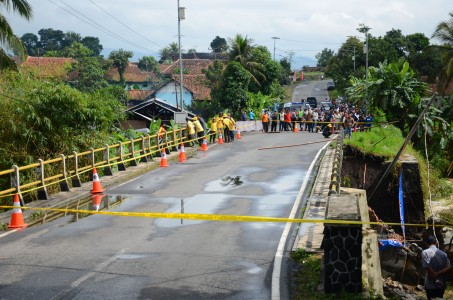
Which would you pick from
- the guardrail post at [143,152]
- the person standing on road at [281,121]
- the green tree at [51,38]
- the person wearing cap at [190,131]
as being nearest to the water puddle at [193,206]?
the guardrail post at [143,152]

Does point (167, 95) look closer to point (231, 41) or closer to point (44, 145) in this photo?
point (231, 41)

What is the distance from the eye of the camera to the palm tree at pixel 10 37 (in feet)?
79.1

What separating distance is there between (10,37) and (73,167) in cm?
594

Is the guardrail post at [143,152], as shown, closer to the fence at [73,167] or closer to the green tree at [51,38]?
the fence at [73,167]

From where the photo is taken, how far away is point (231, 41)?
212 feet

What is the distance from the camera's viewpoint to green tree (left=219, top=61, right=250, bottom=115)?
176 ft

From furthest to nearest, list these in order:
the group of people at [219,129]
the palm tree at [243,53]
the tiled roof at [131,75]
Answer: the tiled roof at [131,75], the palm tree at [243,53], the group of people at [219,129]

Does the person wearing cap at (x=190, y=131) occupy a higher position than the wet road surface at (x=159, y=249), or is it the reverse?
the person wearing cap at (x=190, y=131)

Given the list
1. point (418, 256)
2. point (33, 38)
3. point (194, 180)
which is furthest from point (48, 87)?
point (33, 38)

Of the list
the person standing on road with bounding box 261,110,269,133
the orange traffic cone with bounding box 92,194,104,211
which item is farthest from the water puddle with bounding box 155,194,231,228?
the person standing on road with bounding box 261,110,269,133

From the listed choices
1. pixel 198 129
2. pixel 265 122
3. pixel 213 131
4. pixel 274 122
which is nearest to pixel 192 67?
pixel 274 122

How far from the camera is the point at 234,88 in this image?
53.6 m

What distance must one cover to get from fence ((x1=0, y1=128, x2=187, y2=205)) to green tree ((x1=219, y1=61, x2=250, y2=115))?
22.1m

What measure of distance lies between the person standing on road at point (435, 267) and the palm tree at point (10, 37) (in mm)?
18260
